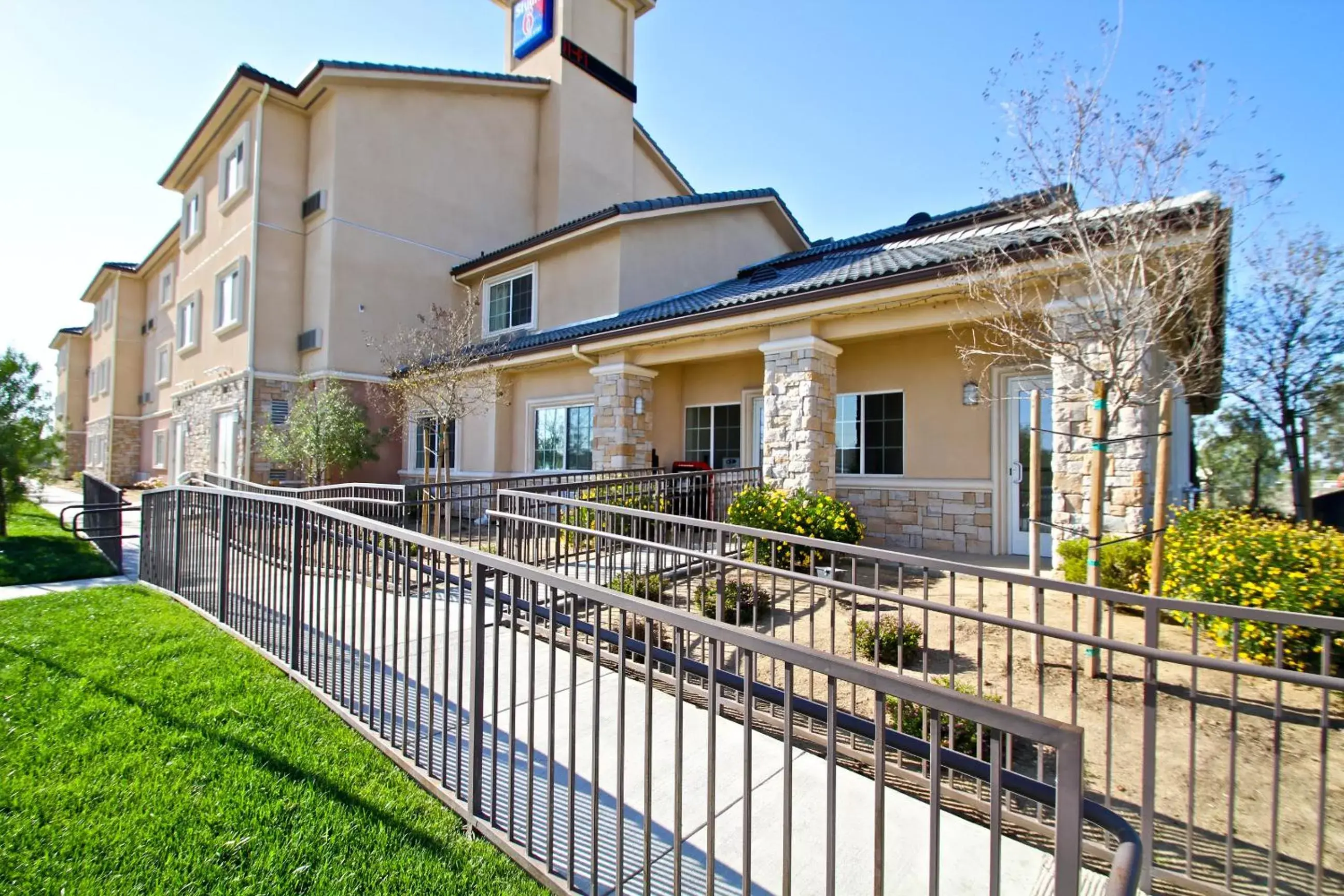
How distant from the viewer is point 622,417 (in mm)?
10414

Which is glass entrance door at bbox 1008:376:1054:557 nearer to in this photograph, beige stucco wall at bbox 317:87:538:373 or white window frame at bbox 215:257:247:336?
beige stucco wall at bbox 317:87:538:373

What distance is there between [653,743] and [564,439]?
1024cm

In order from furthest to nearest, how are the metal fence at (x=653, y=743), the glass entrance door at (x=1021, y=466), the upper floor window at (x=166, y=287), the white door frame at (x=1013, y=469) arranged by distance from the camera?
the upper floor window at (x=166, y=287) → the white door frame at (x=1013, y=469) → the glass entrance door at (x=1021, y=466) → the metal fence at (x=653, y=743)

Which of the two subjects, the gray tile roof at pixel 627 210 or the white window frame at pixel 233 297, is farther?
the white window frame at pixel 233 297

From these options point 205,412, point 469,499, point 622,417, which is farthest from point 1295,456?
point 205,412

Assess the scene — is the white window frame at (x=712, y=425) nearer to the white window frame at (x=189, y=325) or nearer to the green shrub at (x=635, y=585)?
the green shrub at (x=635, y=585)

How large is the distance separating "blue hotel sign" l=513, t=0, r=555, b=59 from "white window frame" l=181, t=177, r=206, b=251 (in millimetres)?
10013

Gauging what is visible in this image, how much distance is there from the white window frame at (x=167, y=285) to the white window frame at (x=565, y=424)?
62.2 ft

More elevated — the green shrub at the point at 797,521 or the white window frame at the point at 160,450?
the white window frame at the point at 160,450

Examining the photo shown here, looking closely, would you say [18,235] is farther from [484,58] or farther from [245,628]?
[245,628]

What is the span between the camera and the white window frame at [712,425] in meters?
11.1

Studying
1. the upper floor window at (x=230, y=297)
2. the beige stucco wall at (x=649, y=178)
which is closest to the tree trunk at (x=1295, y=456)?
the beige stucco wall at (x=649, y=178)

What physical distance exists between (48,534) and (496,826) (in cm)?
1295

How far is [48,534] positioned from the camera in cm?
1046
